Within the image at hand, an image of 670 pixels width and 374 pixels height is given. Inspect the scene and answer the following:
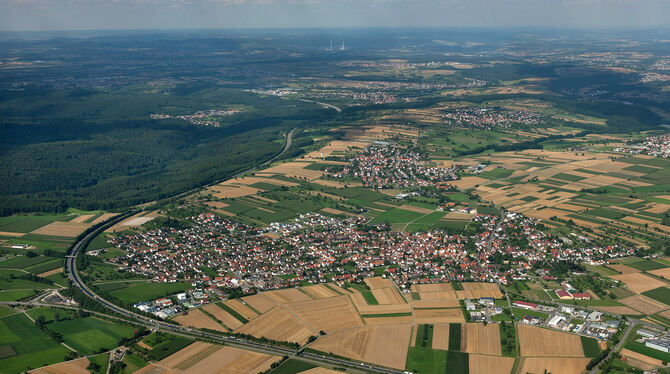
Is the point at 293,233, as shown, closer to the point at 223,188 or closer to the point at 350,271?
the point at 350,271

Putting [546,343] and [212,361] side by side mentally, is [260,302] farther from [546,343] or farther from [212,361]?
[546,343]

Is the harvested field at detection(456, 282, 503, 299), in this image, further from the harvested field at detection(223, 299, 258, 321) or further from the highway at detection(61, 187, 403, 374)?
the harvested field at detection(223, 299, 258, 321)

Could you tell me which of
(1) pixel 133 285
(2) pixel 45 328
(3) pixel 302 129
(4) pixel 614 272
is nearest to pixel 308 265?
(1) pixel 133 285

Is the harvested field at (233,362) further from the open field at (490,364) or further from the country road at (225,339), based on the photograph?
the open field at (490,364)

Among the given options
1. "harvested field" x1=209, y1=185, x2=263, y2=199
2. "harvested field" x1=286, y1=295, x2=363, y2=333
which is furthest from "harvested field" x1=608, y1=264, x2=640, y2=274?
"harvested field" x1=209, y1=185, x2=263, y2=199

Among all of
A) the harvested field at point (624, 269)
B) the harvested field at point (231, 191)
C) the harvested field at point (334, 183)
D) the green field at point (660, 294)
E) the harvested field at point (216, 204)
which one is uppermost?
the harvested field at point (334, 183)

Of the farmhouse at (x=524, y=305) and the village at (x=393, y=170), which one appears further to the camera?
the village at (x=393, y=170)

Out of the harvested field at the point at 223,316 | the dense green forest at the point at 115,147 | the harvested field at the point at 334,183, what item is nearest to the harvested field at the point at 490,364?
the harvested field at the point at 223,316

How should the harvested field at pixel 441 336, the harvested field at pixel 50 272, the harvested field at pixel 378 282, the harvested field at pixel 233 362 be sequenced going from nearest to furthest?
1. the harvested field at pixel 233 362
2. the harvested field at pixel 441 336
3. the harvested field at pixel 378 282
4. the harvested field at pixel 50 272
